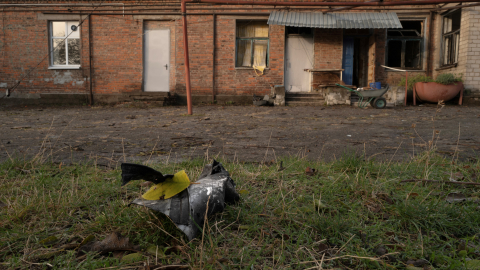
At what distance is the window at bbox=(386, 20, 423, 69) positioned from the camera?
1344cm

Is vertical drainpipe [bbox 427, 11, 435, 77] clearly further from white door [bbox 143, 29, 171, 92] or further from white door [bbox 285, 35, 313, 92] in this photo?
white door [bbox 143, 29, 171, 92]

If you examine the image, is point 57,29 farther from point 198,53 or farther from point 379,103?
point 379,103

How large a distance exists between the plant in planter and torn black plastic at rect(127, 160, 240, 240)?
1212 centimetres

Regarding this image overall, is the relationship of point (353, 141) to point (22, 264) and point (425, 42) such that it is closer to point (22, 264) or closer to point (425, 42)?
point (22, 264)

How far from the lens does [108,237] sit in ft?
4.92

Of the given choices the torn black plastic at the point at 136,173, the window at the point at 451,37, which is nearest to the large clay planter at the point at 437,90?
the window at the point at 451,37

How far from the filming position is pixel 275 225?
1702 mm

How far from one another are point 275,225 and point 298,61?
12433 mm

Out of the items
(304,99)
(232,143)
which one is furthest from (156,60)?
(232,143)

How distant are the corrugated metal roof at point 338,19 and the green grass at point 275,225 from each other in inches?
416

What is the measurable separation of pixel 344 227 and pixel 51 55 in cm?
1502

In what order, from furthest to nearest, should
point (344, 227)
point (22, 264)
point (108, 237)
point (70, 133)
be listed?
point (70, 133)
point (344, 227)
point (108, 237)
point (22, 264)

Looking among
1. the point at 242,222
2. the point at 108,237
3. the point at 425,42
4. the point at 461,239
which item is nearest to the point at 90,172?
the point at 108,237

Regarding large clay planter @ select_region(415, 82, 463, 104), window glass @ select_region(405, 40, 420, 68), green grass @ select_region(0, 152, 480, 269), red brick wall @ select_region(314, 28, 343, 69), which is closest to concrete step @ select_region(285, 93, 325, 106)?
red brick wall @ select_region(314, 28, 343, 69)
